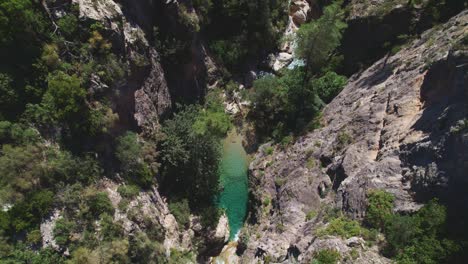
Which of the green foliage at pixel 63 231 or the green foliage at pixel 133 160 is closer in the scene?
the green foliage at pixel 63 231

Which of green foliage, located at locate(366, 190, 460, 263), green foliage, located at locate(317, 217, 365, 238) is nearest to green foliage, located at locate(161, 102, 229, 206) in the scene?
green foliage, located at locate(317, 217, 365, 238)

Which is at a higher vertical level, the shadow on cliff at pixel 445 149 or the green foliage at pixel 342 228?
the shadow on cliff at pixel 445 149

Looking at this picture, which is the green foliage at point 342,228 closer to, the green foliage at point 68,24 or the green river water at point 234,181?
the green river water at point 234,181

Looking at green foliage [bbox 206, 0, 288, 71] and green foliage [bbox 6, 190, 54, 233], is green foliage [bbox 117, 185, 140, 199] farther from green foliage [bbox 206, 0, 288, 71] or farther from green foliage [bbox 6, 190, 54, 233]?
green foliage [bbox 206, 0, 288, 71]

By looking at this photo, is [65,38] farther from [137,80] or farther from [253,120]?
[253,120]

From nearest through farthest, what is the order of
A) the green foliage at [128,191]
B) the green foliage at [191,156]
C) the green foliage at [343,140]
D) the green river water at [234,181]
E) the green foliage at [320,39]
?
1. the green foliage at [128,191]
2. the green foliage at [343,140]
3. the green foliage at [191,156]
4. the green foliage at [320,39]
5. the green river water at [234,181]

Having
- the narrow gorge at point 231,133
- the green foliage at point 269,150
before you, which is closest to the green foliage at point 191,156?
the narrow gorge at point 231,133

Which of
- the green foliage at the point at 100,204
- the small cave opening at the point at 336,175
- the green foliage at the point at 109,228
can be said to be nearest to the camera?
the green foliage at the point at 109,228
